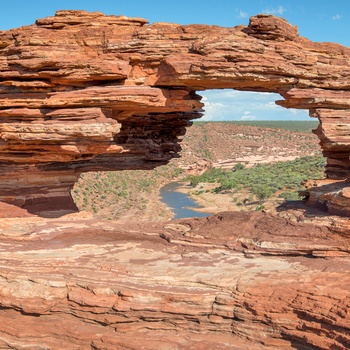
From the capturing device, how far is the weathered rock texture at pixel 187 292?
11781 mm

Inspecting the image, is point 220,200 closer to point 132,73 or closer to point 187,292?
point 132,73

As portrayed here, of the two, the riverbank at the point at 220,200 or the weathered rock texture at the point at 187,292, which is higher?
the riverbank at the point at 220,200

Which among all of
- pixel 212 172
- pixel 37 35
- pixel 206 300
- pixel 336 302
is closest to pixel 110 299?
pixel 206 300

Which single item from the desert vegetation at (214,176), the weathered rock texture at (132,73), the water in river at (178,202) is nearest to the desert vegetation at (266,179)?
the desert vegetation at (214,176)

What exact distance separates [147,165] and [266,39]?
28.3ft

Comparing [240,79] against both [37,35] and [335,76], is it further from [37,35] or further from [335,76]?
[37,35]

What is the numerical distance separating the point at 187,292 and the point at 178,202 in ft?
128

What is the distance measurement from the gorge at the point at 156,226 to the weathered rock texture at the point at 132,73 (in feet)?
0.15

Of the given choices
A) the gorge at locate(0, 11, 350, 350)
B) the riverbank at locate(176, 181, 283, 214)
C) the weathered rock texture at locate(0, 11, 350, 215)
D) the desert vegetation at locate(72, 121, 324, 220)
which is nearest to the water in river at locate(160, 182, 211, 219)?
the riverbank at locate(176, 181, 283, 214)

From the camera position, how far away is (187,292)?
12.4 meters

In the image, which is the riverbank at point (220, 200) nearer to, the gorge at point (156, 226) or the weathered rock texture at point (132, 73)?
the weathered rock texture at point (132, 73)

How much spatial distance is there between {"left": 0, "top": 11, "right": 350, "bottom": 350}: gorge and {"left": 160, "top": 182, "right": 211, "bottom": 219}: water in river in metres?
26.0

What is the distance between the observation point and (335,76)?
15.6m

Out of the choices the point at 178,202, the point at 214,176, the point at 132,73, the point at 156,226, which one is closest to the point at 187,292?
the point at 156,226
